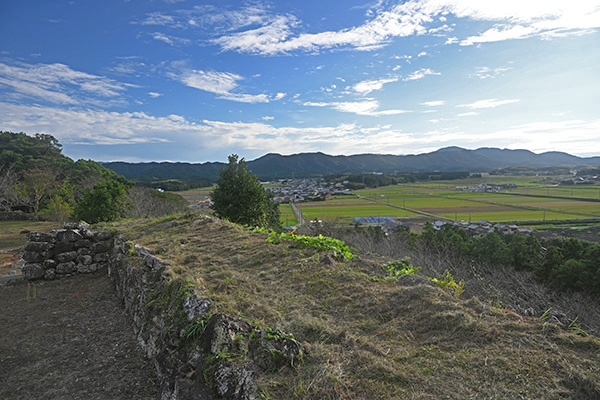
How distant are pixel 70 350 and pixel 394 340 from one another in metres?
5.56

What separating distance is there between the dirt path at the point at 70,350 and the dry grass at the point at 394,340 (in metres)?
1.63

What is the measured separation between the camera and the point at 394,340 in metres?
3.26

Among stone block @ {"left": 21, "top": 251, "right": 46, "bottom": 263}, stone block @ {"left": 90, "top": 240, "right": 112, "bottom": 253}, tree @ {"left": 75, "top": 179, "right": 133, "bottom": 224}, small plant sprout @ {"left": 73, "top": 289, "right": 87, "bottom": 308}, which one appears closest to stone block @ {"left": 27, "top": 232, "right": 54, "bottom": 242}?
stone block @ {"left": 21, "top": 251, "right": 46, "bottom": 263}

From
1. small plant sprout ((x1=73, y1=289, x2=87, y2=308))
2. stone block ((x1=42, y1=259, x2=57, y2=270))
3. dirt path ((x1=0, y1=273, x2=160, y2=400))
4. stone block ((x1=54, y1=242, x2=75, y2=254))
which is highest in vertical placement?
stone block ((x1=54, y1=242, x2=75, y2=254))

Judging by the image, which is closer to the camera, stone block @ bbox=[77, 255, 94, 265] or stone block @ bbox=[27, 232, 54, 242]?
stone block @ bbox=[27, 232, 54, 242]

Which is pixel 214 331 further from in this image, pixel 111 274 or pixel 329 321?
pixel 111 274

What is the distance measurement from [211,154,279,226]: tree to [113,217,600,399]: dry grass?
9.42 m

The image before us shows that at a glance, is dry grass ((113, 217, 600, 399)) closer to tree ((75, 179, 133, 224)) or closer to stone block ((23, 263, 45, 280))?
stone block ((23, 263, 45, 280))

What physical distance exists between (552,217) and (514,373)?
47523 millimetres

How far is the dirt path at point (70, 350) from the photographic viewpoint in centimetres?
429

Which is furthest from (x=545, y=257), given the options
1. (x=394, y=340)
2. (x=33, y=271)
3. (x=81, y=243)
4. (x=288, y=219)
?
(x=288, y=219)

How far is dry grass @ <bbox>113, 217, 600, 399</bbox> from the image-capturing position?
2461mm

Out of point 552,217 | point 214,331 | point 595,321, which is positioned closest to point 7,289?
point 214,331

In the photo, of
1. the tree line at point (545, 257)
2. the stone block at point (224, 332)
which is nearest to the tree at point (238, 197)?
the tree line at point (545, 257)
